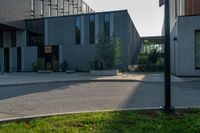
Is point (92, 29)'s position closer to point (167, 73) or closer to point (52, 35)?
point (52, 35)

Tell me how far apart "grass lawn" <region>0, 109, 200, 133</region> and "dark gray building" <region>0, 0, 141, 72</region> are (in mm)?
33291

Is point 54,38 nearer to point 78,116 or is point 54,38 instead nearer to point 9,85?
point 9,85

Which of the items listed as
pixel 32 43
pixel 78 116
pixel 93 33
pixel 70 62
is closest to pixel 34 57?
pixel 32 43

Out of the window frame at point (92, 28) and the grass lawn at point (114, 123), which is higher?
the window frame at point (92, 28)

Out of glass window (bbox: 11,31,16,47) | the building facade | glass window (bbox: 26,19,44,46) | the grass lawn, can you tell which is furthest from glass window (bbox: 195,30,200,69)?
glass window (bbox: 11,31,16,47)


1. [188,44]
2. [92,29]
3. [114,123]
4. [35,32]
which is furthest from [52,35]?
[114,123]

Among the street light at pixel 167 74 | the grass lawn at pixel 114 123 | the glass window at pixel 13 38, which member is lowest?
the grass lawn at pixel 114 123

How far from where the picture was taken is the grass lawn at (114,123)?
6.71 metres

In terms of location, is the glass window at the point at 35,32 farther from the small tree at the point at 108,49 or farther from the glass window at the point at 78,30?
the small tree at the point at 108,49

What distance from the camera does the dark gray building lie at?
4281cm

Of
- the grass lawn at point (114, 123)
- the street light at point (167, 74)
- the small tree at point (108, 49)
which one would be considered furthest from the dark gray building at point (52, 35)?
the grass lawn at point (114, 123)

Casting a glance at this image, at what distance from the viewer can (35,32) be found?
4772 cm

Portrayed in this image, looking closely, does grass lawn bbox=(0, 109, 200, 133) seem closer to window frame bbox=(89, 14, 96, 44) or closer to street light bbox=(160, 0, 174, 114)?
street light bbox=(160, 0, 174, 114)

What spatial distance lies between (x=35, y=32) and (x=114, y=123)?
42.0m
